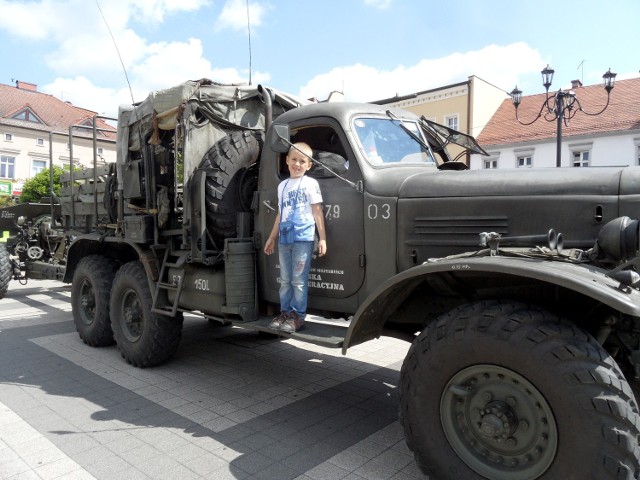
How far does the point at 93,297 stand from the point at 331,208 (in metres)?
4.14

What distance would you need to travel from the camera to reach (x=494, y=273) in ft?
9.43

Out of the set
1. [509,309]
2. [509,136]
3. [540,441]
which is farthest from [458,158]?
[509,136]

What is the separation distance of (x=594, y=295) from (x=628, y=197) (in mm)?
854

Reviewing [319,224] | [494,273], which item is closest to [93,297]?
[319,224]

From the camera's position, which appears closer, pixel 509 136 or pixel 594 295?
pixel 594 295

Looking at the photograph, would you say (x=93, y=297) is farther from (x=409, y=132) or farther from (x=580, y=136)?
(x=580, y=136)

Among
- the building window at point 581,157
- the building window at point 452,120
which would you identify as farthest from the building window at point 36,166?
the building window at point 581,157

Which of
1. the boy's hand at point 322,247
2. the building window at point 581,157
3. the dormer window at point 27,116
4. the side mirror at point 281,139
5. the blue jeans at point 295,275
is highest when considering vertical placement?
the dormer window at point 27,116

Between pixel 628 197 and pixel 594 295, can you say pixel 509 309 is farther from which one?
pixel 628 197

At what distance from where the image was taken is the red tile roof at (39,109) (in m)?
42.2

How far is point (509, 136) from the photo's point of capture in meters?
27.6

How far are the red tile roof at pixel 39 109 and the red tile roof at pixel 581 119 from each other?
98.3 feet

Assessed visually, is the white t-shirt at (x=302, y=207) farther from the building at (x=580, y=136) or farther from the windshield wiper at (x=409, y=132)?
the building at (x=580, y=136)

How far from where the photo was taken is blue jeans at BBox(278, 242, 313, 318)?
13.0 feet
